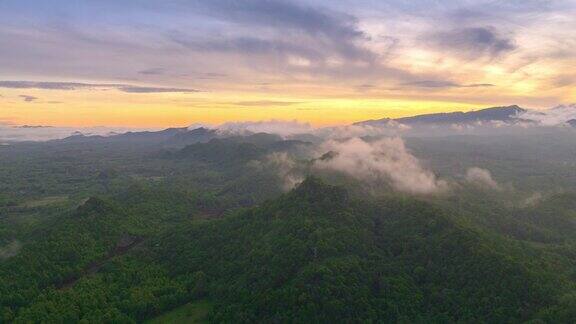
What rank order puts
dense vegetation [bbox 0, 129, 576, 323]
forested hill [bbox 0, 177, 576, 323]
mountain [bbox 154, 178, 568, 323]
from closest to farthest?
mountain [bbox 154, 178, 568, 323], forested hill [bbox 0, 177, 576, 323], dense vegetation [bbox 0, 129, 576, 323]

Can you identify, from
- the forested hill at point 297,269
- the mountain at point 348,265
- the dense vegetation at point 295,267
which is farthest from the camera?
the dense vegetation at point 295,267

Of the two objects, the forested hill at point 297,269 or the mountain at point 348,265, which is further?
the forested hill at point 297,269

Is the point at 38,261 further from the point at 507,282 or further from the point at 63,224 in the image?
the point at 507,282

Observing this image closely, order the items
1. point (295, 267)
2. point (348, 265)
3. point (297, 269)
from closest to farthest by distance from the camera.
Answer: point (348, 265)
point (297, 269)
point (295, 267)

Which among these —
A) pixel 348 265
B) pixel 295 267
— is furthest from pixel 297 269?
pixel 348 265

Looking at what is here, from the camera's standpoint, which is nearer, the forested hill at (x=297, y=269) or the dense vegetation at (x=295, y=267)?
the forested hill at (x=297, y=269)

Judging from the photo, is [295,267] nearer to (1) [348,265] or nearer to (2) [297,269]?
(2) [297,269]

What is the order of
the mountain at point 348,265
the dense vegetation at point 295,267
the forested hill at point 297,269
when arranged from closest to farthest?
the mountain at point 348,265, the forested hill at point 297,269, the dense vegetation at point 295,267

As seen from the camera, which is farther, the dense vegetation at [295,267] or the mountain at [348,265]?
the dense vegetation at [295,267]

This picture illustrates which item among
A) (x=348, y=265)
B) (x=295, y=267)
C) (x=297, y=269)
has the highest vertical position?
(x=348, y=265)

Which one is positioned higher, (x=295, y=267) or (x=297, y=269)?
(x=295, y=267)

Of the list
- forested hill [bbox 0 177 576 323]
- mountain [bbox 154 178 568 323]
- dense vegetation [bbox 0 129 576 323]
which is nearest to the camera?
mountain [bbox 154 178 568 323]

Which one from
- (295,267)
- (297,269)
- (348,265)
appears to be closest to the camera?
(348,265)
